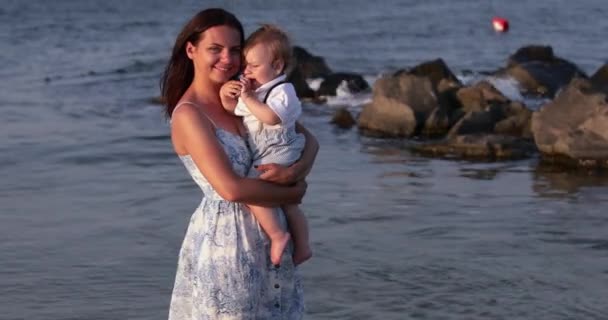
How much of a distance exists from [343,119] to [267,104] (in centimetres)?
1409

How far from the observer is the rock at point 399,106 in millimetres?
17641

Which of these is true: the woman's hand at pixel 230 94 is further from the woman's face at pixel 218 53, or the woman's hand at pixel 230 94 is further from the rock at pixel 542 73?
the rock at pixel 542 73

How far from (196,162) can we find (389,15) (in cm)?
3938

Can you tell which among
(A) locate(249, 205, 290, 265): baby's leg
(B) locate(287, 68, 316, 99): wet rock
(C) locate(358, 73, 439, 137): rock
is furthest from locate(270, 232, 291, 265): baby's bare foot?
(B) locate(287, 68, 316, 99): wet rock

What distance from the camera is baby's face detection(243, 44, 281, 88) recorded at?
15.7ft

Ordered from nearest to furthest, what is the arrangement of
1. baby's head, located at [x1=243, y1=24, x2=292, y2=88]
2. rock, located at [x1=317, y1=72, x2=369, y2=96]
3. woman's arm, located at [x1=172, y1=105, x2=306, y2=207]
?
woman's arm, located at [x1=172, y1=105, x2=306, y2=207], baby's head, located at [x1=243, y1=24, x2=292, y2=88], rock, located at [x1=317, y1=72, x2=369, y2=96]

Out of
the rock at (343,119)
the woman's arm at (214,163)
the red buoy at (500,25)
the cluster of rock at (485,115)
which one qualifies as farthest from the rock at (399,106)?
the red buoy at (500,25)

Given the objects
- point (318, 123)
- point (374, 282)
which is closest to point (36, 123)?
point (318, 123)

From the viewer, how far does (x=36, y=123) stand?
19062mm

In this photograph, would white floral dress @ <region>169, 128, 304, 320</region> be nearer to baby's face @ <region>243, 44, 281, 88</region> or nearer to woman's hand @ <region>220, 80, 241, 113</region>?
woman's hand @ <region>220, 80, 241, 113</region>

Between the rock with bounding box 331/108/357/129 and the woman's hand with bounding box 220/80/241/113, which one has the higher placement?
the woman's hand with bounding box 220/80/241/113

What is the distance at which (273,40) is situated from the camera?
15.7 feet

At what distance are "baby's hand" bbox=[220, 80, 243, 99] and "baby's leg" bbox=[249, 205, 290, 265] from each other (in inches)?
15.9

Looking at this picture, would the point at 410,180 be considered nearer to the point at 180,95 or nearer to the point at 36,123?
the point at 36,123
